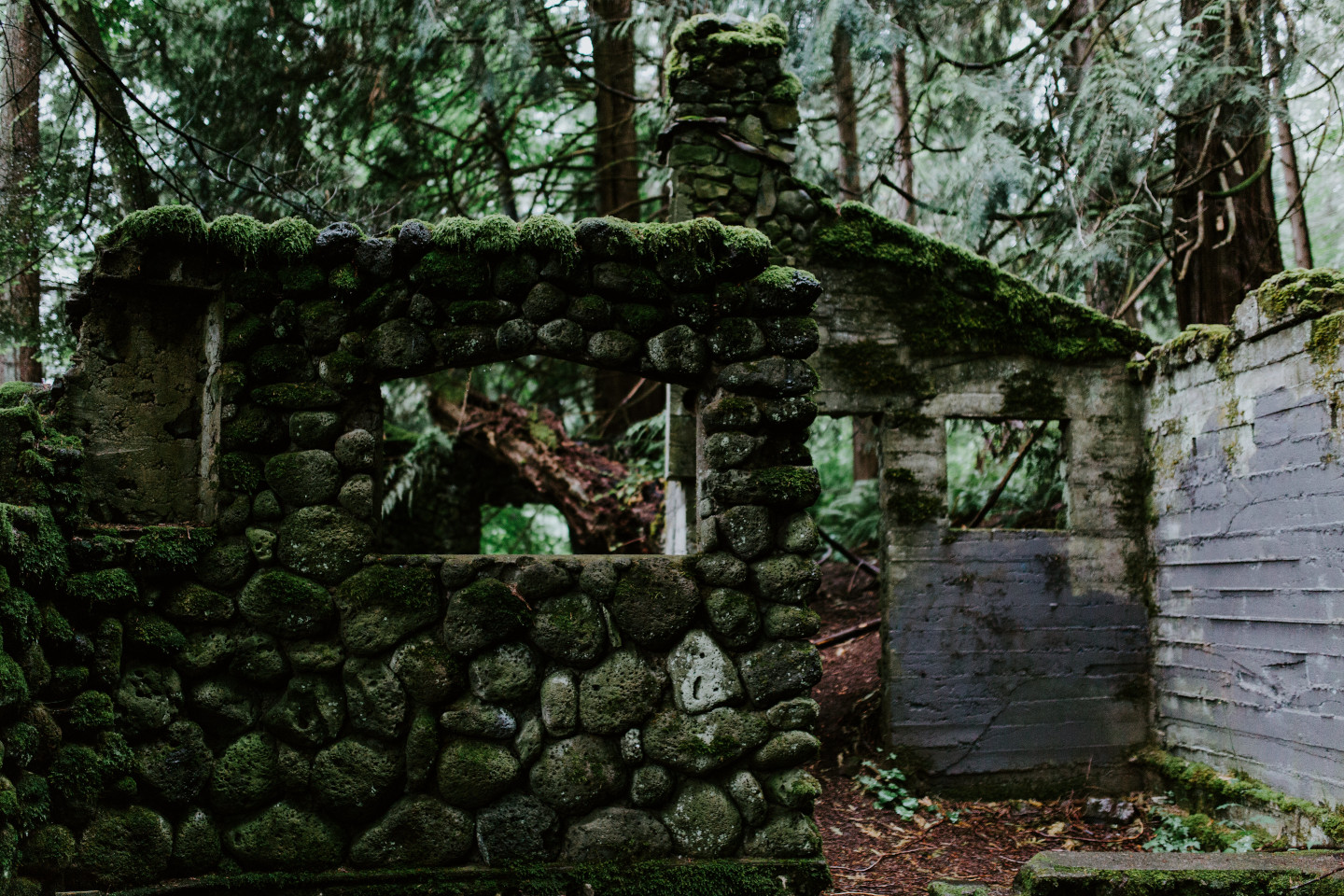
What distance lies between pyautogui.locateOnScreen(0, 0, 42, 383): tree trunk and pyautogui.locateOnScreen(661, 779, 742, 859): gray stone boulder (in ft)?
17.6

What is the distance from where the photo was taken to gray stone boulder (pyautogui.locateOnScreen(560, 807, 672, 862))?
147 inches

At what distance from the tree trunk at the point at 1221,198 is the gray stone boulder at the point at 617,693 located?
20.9 feet

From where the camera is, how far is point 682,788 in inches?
151

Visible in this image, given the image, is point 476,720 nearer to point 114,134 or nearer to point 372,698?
point 372,698

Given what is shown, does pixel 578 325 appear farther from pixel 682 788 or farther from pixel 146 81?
pixel 146 81

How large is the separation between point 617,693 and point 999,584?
12.6ft

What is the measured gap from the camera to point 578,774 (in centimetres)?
375

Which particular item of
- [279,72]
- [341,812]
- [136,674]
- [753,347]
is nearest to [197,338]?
[136,674]

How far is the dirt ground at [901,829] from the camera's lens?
16.9 feet

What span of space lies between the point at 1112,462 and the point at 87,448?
6.67 meters

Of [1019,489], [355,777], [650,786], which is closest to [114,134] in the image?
[355,777]

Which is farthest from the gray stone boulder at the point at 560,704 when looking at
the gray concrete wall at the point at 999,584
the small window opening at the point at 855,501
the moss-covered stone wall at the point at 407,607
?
the small window opening at the point at 855,501

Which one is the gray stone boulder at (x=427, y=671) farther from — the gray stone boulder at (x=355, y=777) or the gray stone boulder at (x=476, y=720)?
the gray stone boulder at (x=355, y=777)

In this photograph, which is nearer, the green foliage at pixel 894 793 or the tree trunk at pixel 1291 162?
the green foliage at pixel 894 793
